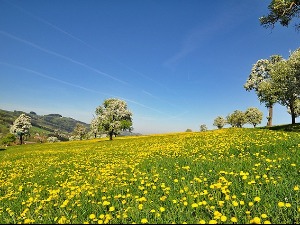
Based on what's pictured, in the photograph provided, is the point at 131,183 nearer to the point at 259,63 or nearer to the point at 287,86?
the point at 287,86

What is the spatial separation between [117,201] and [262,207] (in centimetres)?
329

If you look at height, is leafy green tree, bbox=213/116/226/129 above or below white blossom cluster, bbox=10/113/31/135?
above

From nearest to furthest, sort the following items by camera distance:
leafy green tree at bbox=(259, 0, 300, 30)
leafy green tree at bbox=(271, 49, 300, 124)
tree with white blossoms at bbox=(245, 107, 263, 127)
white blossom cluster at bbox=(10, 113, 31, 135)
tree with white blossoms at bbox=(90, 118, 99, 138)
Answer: leafy green tree at bbox=(259, 0, 300, 30)
leafy green tree at bbox=(271, 49, 300, 124)
tree with white blossoms at bbox=(90, 118, 99, 138)
white blossom cluster at bbox=(10, 113, 31, 135)
tree with white blossoms at bbox=(245, 107, 263, 127)

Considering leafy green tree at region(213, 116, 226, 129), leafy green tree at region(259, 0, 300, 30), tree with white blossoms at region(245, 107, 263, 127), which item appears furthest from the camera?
leafy green tree at region(213, 116, 226, 129)

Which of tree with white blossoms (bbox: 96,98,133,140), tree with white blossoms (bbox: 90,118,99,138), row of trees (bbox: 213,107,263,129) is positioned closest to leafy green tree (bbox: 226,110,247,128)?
row of trees (bbox: 213,107,263,129)

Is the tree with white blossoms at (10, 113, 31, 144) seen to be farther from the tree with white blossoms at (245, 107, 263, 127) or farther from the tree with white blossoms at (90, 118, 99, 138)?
the tree with white blossoms at (245, 107, 263, 127)

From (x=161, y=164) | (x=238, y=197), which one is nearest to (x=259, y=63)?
(x=161, y=164)

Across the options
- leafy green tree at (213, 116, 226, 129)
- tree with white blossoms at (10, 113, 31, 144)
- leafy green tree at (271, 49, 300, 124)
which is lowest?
A: tree with white blossoms at (10, 113, 31, 144)

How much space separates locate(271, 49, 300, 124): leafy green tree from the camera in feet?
123

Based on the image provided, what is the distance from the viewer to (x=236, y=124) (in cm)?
14100

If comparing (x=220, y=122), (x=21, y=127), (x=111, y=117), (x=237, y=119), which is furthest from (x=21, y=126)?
(x=220, y=122)

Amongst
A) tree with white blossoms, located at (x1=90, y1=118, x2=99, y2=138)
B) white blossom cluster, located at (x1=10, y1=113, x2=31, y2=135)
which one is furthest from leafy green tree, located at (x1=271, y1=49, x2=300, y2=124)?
white blossom cluster, located at (x1=10, y1=113, x2=31, y2=135)

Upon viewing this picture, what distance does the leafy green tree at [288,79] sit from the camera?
37572 millimetres

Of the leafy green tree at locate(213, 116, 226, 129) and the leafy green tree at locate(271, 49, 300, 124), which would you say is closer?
the leafy green tree at locate(271, 49, 300, 124)
